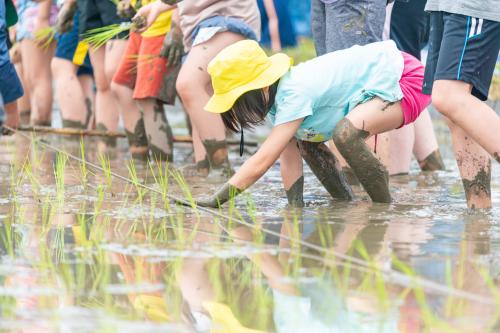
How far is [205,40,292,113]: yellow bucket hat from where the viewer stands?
4285mm

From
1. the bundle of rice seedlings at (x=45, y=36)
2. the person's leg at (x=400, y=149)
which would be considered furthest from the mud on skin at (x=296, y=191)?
the bundle of rice seedlings at (x=45, y=36)

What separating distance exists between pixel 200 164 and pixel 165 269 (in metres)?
3.04

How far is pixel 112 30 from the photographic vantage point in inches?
257

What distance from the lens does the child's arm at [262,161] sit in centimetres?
425

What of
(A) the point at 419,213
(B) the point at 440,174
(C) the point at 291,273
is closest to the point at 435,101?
(A) the point at 419,213

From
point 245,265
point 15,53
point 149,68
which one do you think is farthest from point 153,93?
point 15,53

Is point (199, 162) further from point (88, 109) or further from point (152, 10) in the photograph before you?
point (88, 109)

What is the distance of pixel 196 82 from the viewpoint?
18.8 ft

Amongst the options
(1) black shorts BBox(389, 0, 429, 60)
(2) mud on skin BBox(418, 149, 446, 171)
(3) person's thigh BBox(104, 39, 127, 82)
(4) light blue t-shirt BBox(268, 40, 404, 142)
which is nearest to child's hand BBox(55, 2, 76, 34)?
(3) person's thigh BBox(104, 39, 127, 82)

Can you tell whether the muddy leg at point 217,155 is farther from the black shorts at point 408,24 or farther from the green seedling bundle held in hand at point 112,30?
the black shorts at point 408,24

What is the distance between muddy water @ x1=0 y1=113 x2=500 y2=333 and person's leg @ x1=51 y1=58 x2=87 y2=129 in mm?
3333

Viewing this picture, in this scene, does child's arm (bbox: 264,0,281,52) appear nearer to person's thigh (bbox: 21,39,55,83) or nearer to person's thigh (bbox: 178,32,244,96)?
person's thigh (bbox: 178,32,244,96)

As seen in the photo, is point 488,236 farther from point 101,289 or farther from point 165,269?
point 101,289

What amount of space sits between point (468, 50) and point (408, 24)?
5.69 ft
